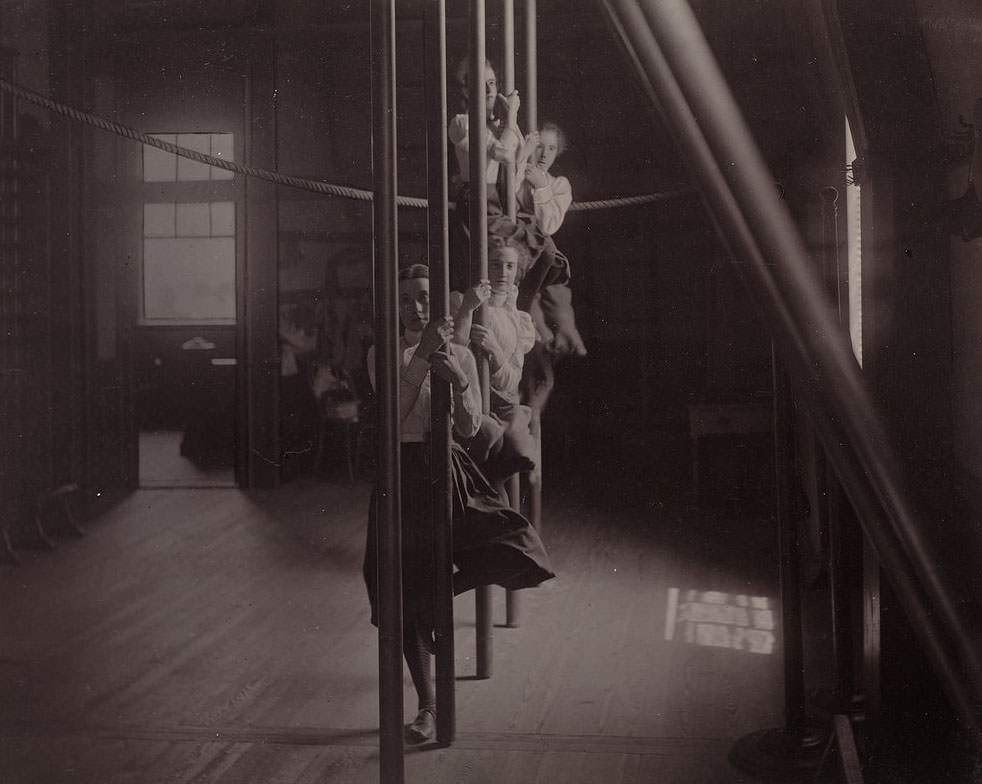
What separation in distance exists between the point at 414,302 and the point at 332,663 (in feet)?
3.50

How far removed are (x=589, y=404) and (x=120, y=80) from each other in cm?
306

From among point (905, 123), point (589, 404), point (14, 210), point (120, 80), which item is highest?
point (120, 80)

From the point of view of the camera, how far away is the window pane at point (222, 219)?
6062mm

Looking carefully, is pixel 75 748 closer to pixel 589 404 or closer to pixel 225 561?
pixel 225 561

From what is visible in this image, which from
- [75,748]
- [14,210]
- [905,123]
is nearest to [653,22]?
[905,123]

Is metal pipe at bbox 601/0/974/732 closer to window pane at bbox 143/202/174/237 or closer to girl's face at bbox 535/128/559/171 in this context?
girl's face at bbox 535/128/559/171

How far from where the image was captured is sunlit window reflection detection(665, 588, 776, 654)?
2.86 metres

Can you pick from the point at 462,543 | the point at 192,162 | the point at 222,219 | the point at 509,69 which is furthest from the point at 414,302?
the point at 222,219

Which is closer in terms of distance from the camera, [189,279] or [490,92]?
[490,92]

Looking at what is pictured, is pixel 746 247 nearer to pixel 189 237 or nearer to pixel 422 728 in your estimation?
pixel 422 728

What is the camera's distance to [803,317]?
0.31m

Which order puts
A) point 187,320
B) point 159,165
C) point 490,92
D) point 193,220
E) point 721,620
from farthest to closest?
point 187,320 → point 193,220 → point 159,165 → point 721,620 → point 490,92

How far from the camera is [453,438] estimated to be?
2.25 metres

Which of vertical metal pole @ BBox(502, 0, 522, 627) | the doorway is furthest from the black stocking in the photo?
the doorway
